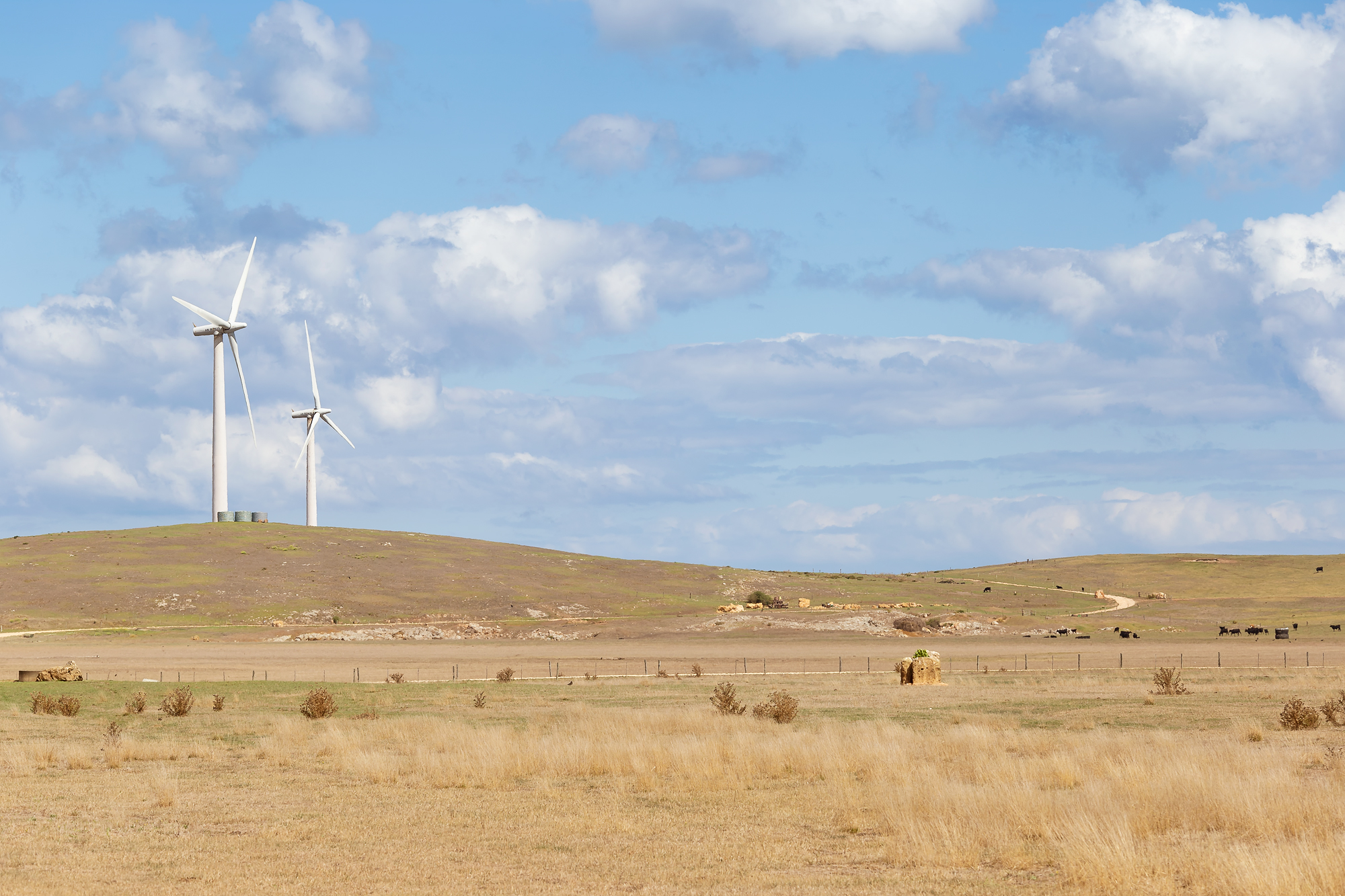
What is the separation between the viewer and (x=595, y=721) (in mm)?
36781

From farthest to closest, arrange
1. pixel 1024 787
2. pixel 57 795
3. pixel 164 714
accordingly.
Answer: pixel 164 714
pixel 57 795
pixel 1024 787

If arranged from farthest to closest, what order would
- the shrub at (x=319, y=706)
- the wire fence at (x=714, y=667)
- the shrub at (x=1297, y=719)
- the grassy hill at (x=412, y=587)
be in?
the grassy hill at (x=412, y=587) < the wire fence at (x=714, y=667) < the shrub at (x=319, y=706) < the shrub at (x=1297, y=719)

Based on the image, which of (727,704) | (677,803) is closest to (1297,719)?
(727,704)

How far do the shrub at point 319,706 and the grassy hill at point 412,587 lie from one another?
70935 millimetres

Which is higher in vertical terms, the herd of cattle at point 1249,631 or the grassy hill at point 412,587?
the grassy hill at point 412,587

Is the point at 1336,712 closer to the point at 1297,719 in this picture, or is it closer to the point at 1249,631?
the point at 1297,719

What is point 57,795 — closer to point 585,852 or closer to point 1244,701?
point 585,852

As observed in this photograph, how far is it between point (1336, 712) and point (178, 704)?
36781mm

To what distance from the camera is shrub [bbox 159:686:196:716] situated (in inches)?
1608

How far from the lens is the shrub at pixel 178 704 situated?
40.8 m

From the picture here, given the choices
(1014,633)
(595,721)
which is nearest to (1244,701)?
(595,721)

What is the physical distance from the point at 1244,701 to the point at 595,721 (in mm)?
23605

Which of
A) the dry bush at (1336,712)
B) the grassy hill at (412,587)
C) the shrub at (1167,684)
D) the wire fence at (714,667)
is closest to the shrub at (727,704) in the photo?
the dry bush at (1336,712)

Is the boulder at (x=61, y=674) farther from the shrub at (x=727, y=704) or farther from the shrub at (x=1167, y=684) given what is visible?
the shrub at (x=1167, y=684)
